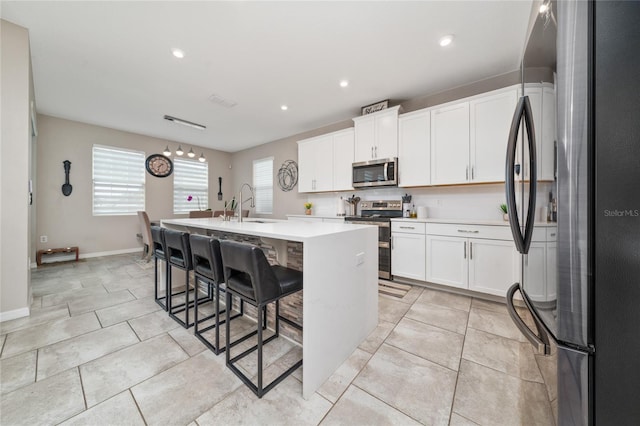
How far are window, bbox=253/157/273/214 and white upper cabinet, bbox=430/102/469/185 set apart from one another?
3.97m

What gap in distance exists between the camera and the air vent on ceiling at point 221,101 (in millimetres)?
3474

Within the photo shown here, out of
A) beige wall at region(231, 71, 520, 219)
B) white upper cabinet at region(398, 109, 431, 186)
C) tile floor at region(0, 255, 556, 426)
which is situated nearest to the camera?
tile floor at region(0, 255, 556, 426)

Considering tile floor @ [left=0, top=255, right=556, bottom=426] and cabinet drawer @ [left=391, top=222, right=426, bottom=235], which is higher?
cabinet drawer @ [left=391, top=222, right=426, bottom=235]

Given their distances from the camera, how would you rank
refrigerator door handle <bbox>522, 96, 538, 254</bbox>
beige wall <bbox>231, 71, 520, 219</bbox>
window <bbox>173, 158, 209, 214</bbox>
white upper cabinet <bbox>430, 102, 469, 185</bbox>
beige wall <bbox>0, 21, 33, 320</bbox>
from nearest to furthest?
1. refrigerator door handle <bbox>522, 96, 538, 254</bbox>
2. beige wall <bbox>0, 21, 33, 320</bbox>
3. white upper cabinet <bbox>430, 102, 469, 185</bbox>
4. beige wall <bbox>231, 71, 520, 219</bbox>
5. window <bbox>173, 158, 209, 214</bbox>

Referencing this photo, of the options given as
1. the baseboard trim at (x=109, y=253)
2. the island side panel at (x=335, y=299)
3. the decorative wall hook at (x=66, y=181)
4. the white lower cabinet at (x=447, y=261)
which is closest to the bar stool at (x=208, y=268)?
the island side panel at (x=335, y=299)

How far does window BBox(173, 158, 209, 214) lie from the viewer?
19.4ft

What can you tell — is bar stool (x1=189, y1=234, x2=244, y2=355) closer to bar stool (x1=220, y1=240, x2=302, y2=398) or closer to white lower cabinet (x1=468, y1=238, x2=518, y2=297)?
bar stool (x1=220, y1=240, x2=302, y2=398)

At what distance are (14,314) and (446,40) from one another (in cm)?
490

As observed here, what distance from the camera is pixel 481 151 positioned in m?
2.79

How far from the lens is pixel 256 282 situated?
4.12 feet

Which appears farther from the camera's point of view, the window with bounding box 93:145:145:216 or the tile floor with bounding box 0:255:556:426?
the window with bounding box 93:145:145:216

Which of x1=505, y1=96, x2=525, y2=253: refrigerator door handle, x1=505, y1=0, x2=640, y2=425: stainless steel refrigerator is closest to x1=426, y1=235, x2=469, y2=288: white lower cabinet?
x1=505, y1=96, x2=525, y2=253: refrigerator door handle

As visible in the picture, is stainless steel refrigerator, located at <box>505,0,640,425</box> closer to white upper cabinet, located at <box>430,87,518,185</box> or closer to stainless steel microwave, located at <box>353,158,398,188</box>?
white upper cabinet, located at <box>430,87,518,185</box>

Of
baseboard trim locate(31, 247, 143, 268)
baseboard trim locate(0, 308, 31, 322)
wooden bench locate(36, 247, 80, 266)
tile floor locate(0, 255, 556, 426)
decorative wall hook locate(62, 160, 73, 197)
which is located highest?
decorative wall hook locate(62, 160, 73, 197)
